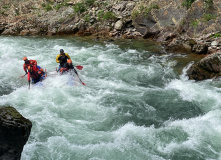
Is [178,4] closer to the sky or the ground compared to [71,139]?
closer to the sky

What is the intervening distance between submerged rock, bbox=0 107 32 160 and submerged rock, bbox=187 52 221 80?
25.1 feet

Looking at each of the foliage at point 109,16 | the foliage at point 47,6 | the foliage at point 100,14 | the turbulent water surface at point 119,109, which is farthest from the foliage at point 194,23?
the foliage at point 47,6

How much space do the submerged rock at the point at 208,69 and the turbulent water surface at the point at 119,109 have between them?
0.38 meters

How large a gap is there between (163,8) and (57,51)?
830cm

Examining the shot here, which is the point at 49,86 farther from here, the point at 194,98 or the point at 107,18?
the point at 107,18

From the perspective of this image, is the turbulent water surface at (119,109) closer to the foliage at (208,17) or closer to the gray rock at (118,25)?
the foliage at (208,17)

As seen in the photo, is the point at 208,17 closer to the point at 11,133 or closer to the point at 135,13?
the point at 135,13

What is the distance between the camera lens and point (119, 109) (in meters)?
7.70

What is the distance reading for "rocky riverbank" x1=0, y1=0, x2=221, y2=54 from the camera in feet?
45.5

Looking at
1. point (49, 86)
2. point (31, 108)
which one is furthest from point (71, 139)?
point (49, 86)

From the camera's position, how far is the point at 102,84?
966cm

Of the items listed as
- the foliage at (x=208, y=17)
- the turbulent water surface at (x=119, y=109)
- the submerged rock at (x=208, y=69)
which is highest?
the foliage at (x=208, y=17)

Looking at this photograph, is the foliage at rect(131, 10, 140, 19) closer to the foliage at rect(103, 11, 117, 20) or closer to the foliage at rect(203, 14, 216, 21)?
the foliage at rect(103, 11, 117, 20)

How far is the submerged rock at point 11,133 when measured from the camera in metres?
3.88
